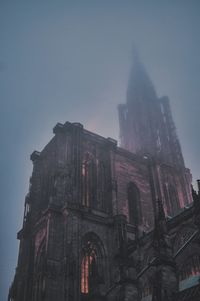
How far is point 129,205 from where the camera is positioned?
36812mm

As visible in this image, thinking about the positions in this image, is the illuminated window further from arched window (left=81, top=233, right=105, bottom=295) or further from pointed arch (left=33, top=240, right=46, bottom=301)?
pointed arch (left=33, top=240, right=46, bottom=301)

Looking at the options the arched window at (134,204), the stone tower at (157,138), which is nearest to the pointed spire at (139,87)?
the stone tower at (157,138)

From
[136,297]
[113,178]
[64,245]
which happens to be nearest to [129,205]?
[113,178]

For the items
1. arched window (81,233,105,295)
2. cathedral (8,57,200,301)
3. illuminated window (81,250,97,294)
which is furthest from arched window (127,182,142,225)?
illuminated window (81,250,97,294)

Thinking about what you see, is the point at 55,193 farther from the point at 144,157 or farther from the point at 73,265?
the point at 144,157

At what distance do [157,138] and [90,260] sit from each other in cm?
2588

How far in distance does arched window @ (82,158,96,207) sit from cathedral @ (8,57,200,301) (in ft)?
0.30

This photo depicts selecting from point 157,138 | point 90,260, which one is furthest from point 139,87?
point 90,260

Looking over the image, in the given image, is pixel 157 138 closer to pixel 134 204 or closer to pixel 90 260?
pixel 134 204

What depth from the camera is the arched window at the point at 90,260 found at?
27203 mm

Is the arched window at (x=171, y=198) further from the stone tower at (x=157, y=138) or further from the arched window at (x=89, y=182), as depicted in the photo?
the arched window at (x=89, y=182)

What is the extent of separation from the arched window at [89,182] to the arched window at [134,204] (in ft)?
13.5

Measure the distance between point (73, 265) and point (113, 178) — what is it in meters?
10.7

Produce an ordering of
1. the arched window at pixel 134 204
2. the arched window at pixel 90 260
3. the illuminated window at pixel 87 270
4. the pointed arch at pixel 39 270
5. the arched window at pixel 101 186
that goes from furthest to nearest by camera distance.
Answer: the arched window at pixel 134 204 < the arched window at pixel 101 186 < the pointed arch at pixel 39 270 < the arched window at pixel 90 260 < the illuminated window at pixel 87 270
